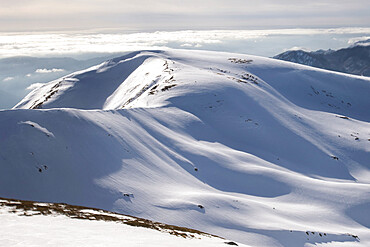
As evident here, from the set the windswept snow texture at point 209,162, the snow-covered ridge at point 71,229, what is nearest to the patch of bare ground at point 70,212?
the snow-covered ridge at point 71,229

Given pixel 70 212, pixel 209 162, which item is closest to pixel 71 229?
pixel 70 212

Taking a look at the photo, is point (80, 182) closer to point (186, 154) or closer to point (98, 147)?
point (98, 147)

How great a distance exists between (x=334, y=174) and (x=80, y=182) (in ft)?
117

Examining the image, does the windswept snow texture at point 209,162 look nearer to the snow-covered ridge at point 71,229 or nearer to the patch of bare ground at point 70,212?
the patch of bare ground at point 70,212

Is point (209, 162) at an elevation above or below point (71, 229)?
below

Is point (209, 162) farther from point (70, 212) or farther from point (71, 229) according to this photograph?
point (71, 229)

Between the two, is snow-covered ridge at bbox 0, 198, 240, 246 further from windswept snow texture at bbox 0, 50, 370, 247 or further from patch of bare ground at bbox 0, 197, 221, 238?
windswept snow texture at bbox 0, 50, 370, 247

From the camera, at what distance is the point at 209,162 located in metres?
41.2

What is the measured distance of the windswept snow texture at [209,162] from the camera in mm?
30234

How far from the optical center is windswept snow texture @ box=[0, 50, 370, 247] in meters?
30.2

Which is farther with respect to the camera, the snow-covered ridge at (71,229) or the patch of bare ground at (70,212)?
the patch of bare ground at (70,212)

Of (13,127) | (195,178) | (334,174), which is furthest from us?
(334,174)

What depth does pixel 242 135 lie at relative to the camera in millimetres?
54406

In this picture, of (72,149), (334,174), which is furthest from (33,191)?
(334,174)
